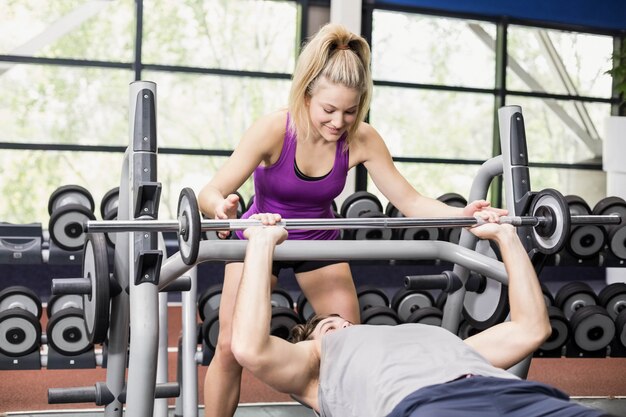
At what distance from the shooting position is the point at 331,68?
6.48 feet

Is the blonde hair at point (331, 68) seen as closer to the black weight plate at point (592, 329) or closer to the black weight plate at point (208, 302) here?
the black weight plate at point (208, 302)

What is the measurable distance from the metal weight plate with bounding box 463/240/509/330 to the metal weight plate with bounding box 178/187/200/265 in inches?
39.4

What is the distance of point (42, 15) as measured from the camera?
6.47 meters

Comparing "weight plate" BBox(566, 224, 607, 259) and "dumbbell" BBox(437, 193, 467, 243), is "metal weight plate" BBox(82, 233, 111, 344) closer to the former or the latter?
Result: "dumbbell" BBox(437, 193, 467, 243)

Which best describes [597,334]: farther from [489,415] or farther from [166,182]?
[166,182]

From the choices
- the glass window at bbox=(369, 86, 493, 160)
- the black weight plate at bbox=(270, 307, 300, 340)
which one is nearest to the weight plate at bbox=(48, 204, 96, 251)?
the black weight plate at bbox=(270, 307, 300, 340)

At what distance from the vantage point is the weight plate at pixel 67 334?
2.78 m

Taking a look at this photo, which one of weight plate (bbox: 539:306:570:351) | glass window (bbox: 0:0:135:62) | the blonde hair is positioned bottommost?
weight plate (bbox: 539:306:570:351)

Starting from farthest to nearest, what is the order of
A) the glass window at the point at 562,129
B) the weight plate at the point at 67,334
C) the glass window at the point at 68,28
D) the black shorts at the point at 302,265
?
the glass window at the point at 562,129, the glass window at the point at 68,28, the weight plate at the point at 67,334, the black shorts at the point at 302,265

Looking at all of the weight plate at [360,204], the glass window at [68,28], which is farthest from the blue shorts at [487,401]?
the glass window at [68,28]

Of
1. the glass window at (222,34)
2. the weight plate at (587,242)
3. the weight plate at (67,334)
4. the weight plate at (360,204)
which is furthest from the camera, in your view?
the glass window at (222,34)

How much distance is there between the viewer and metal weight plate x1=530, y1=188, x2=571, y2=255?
2049 millimetres

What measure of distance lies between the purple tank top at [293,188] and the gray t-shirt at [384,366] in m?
0.44

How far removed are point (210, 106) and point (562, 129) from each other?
3.44 metres
